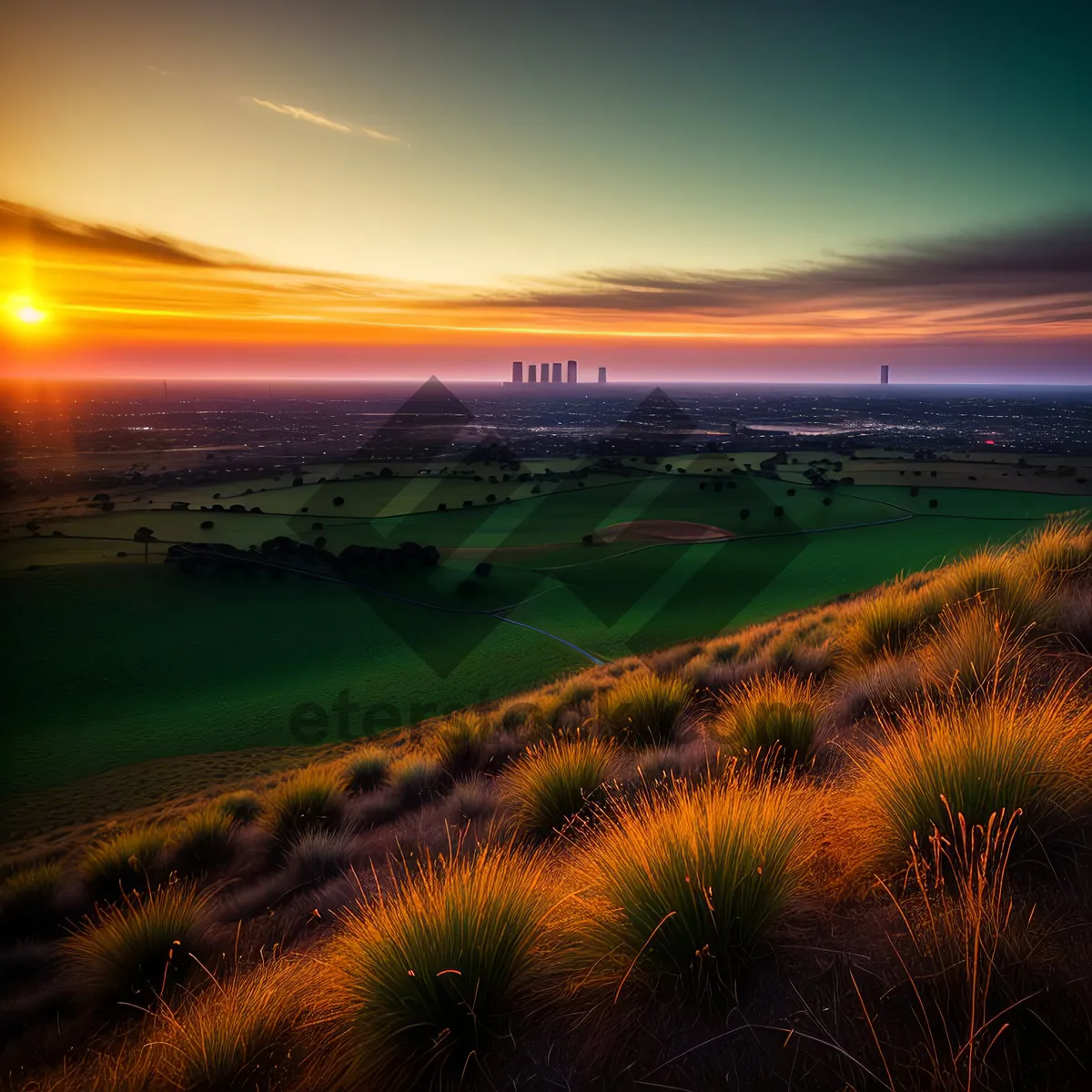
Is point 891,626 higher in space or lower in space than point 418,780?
higher

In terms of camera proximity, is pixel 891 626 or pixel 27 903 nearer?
pixel 891 626

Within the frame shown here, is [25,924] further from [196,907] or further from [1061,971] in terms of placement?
[1061,971]

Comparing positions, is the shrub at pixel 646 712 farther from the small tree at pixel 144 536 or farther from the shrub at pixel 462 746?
the small tree at pixel 144 536

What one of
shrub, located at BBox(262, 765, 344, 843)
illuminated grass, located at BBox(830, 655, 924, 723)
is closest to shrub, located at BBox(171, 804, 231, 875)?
shrub, located at BBox(262, 765, 344, 843)

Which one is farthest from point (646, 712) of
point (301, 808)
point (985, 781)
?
→ point (301, 808)

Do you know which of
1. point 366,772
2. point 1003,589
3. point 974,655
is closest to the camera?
point 974,655

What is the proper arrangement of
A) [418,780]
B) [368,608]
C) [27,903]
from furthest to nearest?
[368,608]
[418,780]
[27,903]

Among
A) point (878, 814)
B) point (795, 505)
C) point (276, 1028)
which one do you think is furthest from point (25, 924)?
point (795, 505)

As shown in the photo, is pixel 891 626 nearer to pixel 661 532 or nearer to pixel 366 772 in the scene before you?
pixel 366 772
